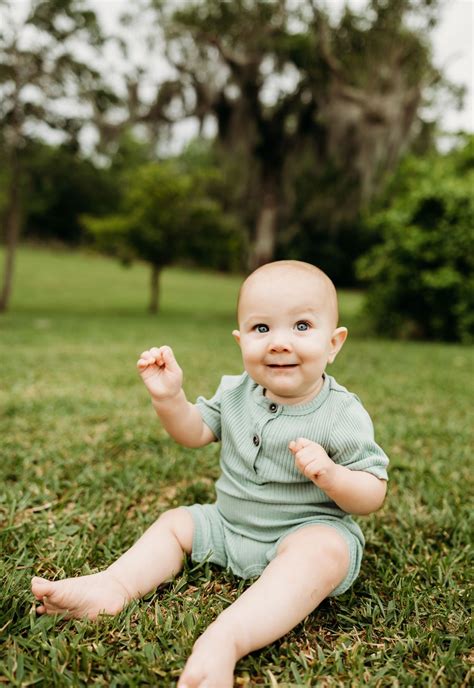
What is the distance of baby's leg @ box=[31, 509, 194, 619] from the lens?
4.80 ft

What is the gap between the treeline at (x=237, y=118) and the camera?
36.4 feet

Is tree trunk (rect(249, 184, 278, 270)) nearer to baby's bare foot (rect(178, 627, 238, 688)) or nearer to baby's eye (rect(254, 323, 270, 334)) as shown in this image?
baby's eye (rect(254, 323, 270, 334))

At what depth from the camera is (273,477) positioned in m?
1.64

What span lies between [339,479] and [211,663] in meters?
0.50

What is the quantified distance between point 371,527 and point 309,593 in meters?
0.78

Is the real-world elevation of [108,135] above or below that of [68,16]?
below

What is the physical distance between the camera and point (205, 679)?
120cm

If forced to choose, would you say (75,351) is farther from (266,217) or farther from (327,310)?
(266,217)

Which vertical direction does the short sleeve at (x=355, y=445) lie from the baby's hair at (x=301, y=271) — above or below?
below

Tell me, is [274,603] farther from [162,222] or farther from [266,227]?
[266,227]

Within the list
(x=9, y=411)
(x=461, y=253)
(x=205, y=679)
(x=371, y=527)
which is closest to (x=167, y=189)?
(x=461, y=253)

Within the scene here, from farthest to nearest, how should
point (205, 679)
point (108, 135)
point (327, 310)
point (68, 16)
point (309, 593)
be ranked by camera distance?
1. point (108, 135)
2. point (68, 16)
3. point (327, 310)
4. point (309, 593)
5. point (205, 679)

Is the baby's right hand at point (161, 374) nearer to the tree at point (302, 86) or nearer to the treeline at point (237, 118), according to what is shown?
the treeline at point (237, 118)

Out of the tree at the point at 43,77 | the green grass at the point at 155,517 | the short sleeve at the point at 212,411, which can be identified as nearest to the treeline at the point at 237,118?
the tree at the point at 43,77
